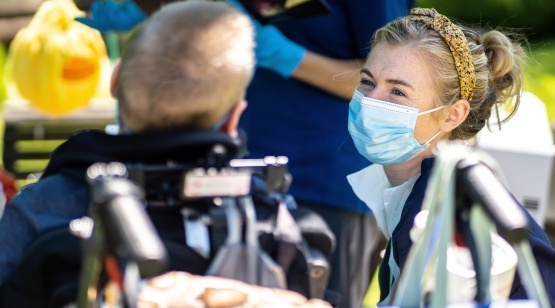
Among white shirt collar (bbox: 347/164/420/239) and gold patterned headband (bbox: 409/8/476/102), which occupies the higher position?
gold patterned headband (bbox: 409/8/476/102)

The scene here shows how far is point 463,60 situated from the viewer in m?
2.59

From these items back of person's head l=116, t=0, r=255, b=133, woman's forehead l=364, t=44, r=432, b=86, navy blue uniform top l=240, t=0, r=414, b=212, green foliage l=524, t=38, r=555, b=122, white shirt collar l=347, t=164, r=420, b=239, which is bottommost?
green foliage l=524, t=38, r=555, b=122

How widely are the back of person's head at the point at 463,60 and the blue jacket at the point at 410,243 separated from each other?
21 cm

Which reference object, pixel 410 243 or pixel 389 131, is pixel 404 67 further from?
pixel 410 243

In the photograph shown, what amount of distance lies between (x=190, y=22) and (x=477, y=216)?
0.57 metres

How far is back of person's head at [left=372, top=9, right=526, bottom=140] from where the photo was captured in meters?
2.60

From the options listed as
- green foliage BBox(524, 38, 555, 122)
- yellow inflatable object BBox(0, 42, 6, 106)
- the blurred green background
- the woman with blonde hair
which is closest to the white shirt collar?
the woman with blonde hair

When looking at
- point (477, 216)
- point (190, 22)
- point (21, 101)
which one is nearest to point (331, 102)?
point (190, 22)

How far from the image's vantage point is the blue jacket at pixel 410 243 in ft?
7.43

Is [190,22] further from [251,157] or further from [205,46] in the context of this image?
[251,157]

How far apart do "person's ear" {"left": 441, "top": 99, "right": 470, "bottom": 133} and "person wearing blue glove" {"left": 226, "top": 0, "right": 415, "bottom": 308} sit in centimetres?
43

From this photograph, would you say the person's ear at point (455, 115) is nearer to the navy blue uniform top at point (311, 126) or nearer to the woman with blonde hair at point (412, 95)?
the woman with blonde hair at point (412, 95)

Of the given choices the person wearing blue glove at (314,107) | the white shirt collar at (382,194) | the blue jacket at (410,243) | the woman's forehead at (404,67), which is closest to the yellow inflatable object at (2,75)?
the person wearing blue glove at (314,107)

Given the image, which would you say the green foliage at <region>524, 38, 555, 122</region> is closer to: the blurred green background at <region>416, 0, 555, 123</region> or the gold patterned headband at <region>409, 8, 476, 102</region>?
the blurred green background at <region>416, 0, 555, 123</region>
